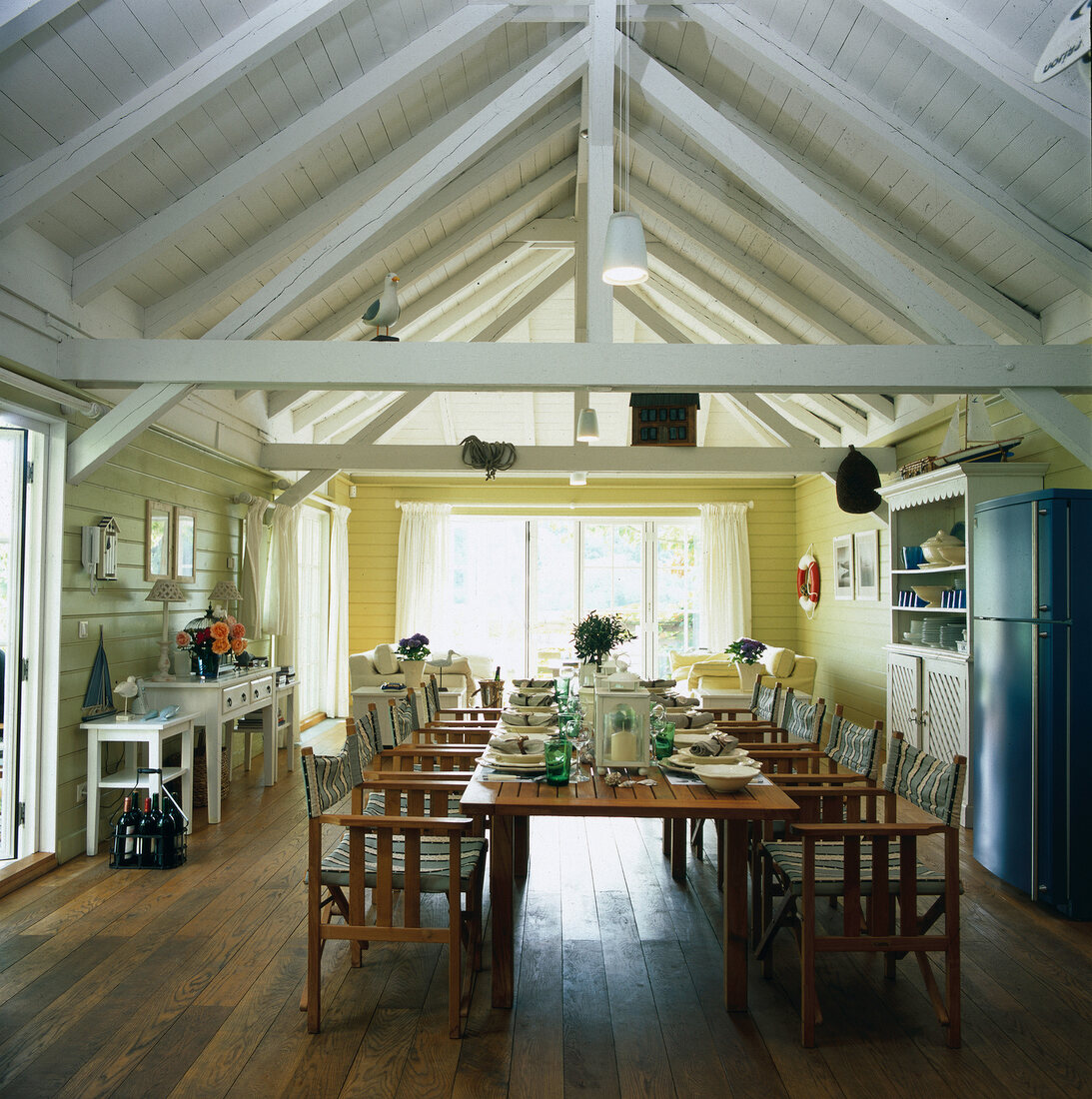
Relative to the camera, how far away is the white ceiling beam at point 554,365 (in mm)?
4285

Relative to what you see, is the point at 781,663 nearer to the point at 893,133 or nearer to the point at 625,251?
the point at 893,133

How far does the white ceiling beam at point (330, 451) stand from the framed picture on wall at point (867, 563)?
4280mm

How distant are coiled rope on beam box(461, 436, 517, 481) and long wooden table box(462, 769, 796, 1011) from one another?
4.74 m

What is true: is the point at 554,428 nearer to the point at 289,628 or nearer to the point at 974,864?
the point at 289,628

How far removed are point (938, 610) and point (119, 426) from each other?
16.6 ft

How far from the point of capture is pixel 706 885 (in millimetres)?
4293

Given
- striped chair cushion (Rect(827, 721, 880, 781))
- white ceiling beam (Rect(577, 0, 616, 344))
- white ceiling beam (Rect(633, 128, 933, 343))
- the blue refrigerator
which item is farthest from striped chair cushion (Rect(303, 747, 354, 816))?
white ceiling beam (Rect(633, 128, 933, 343))

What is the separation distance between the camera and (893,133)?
4324 millimetres

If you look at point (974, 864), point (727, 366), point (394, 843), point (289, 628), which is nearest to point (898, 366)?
point (727, 366)

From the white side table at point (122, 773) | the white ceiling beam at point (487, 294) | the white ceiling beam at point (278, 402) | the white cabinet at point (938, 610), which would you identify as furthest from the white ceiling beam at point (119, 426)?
the white cabinet at point (938, 610)

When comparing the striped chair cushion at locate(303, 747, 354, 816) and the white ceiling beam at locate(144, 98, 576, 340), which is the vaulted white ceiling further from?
the striped chair cushion at locate(303, 747, 354, 816)

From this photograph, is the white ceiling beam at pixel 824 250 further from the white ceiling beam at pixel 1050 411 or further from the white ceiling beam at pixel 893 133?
the white ceiling beam at pixel 1050 411

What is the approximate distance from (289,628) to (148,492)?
2544 mm

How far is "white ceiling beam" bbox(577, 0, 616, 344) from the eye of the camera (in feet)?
14.1
